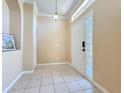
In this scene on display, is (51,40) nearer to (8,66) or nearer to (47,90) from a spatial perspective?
(8,66)

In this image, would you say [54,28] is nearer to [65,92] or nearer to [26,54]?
[26,54]

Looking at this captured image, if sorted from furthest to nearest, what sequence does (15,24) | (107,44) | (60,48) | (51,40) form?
1. (60,48)
2. (51,40)
3. (15,24)
4. (107,44)

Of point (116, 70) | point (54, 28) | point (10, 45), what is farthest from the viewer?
point (54, 28)

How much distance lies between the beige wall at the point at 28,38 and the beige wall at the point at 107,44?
2.70 metres

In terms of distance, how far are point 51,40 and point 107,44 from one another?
162 inches

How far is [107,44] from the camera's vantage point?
2223 mm

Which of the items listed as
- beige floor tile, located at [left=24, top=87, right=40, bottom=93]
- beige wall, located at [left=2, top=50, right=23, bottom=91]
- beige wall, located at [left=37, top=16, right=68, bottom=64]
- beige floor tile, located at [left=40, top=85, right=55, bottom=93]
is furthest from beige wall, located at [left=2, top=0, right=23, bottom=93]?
beige wall, located at [left=37, top=16, right=68, bottom=64]

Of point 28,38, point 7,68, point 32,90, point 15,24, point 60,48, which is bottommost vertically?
point 32,90

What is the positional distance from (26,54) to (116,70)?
3.44 metres

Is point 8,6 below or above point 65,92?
above

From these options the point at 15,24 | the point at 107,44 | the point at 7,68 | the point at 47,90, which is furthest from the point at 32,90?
the point at 15,24

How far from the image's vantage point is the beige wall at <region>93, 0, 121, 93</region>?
1.89 meters

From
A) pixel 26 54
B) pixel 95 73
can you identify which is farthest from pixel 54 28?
pixel 95 73

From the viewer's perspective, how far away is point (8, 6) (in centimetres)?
341
